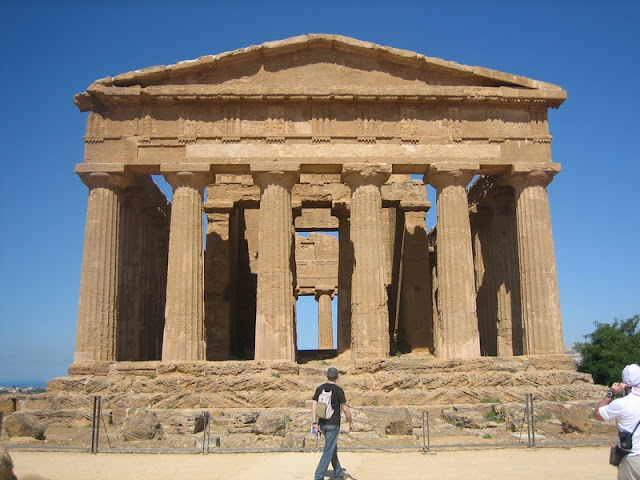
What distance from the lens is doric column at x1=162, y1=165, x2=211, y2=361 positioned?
19.1m

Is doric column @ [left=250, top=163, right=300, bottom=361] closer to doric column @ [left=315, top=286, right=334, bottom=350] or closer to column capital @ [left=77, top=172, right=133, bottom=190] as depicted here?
column capital @ [left=77, top=172, right=133, bottom=190]

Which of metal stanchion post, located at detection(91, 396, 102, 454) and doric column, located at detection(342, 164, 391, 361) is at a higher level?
doric column, located at detection(342, 164, 391, 361)

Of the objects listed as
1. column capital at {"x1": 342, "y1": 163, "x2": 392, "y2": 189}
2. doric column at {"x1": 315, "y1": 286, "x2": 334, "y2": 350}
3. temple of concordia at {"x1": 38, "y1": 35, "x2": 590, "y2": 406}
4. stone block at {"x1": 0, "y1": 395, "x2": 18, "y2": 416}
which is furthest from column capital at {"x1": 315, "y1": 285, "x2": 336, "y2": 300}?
stone block at {"x1": 0, "y1": 395, "x2": 18, "y2": 416}

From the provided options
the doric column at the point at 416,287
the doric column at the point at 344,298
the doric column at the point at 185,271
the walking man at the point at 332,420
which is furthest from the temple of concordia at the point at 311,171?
the walking man at the point at 332,420

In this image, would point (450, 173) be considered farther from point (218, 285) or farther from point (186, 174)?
point (218, 285)

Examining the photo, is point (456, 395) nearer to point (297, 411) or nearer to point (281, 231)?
point (297, 411)

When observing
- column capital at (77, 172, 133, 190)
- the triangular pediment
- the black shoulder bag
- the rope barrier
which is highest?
the triangular pediment

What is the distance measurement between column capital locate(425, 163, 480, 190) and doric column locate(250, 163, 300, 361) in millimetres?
4146

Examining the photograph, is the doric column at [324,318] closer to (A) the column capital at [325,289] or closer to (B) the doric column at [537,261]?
(A) the column capital at [325,289]

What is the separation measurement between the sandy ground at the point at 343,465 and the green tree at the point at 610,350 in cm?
1726

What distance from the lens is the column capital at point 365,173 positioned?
20.1 metres

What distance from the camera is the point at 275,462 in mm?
11695

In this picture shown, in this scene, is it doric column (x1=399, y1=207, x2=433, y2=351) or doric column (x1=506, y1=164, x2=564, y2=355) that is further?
doric column (x1=399, y1=207, x2=433, y2=351)

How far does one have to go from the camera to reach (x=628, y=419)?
6.52m
